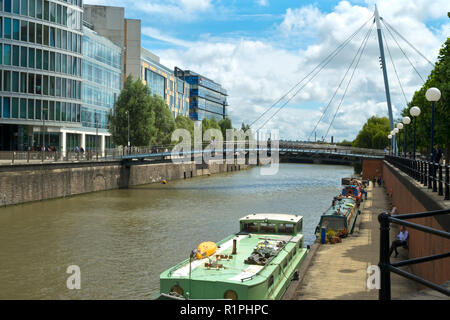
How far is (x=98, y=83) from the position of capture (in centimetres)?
6950

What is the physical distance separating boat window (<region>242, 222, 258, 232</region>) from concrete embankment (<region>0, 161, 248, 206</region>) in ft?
80.8

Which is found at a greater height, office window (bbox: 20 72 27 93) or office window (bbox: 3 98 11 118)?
office window (bbox: 20 72 27 93)

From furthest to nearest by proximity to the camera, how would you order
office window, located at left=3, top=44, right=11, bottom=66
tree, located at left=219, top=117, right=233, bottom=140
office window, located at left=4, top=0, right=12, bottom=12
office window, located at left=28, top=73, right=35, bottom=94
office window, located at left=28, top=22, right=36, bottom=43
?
tree, located at left=219, top=117, right=233, bottom=140, office window, located at left=28, top=73, right=35, bottom=94, office window, located at left=28, top=22, right=36, bottom=43, office window, located at left=3, top=44, right=11, bottom=66, office window, located at left=4, top=0, right=12, bottom=12

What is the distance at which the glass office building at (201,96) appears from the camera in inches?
5438

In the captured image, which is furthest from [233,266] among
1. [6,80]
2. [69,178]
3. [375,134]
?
[375,134]

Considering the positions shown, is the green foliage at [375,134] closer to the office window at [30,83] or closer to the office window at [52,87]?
the office window at [52,87]

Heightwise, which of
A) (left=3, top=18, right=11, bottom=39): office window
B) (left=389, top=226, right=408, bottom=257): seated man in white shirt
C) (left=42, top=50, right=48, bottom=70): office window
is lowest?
(left=389, top=226, right=408, bottom=257): seated man in white shirt

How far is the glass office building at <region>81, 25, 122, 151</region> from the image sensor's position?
65375 millimetres

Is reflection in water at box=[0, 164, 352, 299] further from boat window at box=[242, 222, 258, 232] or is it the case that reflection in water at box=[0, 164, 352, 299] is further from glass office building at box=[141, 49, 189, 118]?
glass office building at box=[141, 49, 189, 118]

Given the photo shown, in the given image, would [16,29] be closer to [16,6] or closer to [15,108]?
[16,6]

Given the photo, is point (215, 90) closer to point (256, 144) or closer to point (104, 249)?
point (256, 144)

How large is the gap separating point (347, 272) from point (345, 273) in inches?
7.0

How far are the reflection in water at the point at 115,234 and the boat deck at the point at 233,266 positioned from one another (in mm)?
3367

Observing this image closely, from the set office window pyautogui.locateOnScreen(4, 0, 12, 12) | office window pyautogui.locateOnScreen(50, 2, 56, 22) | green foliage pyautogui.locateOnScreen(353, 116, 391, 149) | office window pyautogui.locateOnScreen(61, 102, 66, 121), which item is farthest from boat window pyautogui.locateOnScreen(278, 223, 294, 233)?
green foliage pyautogui.locateOnScreen(353, 116, 391, 149)
